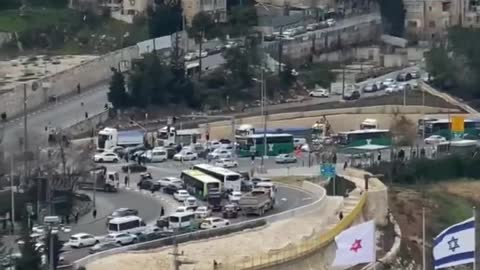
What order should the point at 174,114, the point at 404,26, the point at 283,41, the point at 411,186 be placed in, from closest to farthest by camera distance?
the point at 411,186 < the point at 174,114 < the point at 283,41 < the point at 404,26

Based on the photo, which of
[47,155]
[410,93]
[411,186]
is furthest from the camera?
[410,93]

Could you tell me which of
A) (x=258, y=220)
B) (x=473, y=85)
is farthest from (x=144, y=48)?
(x=258, y=220)

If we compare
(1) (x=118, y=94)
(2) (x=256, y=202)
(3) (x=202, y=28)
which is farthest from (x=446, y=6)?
(2) (x=256, y=202)

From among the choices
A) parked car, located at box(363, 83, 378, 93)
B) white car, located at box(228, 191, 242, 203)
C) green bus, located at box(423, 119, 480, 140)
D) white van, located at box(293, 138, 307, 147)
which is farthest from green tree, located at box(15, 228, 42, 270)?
parked car, located at box(363, 83, 378, 93)

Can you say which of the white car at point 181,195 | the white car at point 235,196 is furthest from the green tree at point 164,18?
the white car at point 235,196

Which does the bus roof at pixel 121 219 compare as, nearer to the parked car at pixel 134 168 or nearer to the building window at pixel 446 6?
the parked car at pixel 134 168

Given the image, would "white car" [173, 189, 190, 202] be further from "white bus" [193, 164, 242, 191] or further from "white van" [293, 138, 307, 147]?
"white van" [293, 138, 307, 147]

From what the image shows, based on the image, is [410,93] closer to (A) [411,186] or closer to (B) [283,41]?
(B) [283,41]
